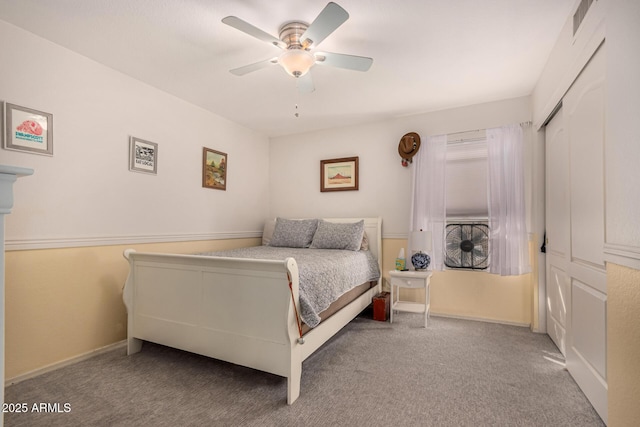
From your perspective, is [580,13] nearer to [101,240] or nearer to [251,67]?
[251,67]

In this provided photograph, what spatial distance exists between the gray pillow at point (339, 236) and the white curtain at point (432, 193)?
2.14 ft

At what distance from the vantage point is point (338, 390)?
78.1 inches

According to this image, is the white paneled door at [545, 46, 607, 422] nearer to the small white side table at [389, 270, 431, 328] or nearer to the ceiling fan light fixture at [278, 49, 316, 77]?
the small white side table at [389, 270, 431, 328]

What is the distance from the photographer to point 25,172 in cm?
69

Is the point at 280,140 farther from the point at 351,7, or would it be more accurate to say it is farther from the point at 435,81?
the point at 351,7

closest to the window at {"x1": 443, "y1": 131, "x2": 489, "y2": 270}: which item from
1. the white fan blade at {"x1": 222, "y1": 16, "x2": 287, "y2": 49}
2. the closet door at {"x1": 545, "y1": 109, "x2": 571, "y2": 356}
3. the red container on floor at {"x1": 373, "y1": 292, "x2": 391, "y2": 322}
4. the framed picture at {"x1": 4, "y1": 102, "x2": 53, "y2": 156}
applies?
the closet door at {"x1": 545, "y1": 109, "x2": 571, "y2": 356}

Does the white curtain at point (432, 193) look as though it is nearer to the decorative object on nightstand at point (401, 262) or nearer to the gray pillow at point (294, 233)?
the decorative object on nightstand at point (401, 262)

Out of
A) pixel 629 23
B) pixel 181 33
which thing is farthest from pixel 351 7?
pixel 629 23

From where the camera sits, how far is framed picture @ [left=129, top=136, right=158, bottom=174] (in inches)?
111

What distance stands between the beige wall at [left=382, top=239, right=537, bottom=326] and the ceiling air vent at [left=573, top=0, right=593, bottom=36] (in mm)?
2044

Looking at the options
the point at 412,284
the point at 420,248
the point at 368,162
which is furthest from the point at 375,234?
the point at 368,162

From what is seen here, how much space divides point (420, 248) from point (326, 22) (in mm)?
2370

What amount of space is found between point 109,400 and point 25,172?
5.92 feet

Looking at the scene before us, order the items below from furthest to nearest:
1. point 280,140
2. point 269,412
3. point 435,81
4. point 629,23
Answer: point 280,140
point 435,81
point 269,412
point 629,23
